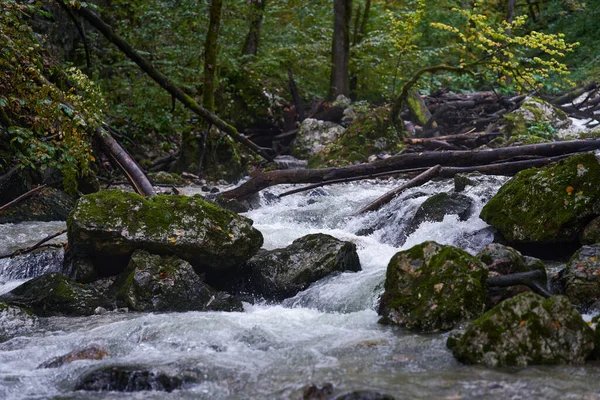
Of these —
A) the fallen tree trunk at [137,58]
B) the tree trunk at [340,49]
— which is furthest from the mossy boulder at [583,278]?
the tree trunk at [340,49]

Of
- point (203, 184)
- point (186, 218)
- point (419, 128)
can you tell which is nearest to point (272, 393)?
point (186, 218)

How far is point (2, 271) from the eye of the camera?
291 inches

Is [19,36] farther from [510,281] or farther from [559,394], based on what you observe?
[559,394]

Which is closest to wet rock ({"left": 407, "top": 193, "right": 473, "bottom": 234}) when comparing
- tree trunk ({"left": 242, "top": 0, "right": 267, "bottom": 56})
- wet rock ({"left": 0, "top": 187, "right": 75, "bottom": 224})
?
wet rock ({"left": 0, "top": 187, "right": 75, "bottom": 224})

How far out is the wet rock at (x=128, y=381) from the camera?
13.5 feet

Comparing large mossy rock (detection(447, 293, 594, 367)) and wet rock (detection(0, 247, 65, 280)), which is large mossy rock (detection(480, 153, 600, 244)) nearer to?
large mossy rock (detection(447, 293, 594, 367))

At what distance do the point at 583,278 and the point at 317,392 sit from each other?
305 centimetres

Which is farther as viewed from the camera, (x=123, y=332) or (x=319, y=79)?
(x=319, y=79)

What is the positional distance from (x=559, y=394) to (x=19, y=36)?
6.19 m

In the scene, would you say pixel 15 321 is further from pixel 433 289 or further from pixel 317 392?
pixel 433 289

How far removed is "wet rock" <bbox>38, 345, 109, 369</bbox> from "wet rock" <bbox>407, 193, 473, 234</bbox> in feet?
16.7

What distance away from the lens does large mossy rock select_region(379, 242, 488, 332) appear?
5.21 meters

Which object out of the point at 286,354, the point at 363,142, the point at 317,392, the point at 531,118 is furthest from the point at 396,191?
the point at 531,118

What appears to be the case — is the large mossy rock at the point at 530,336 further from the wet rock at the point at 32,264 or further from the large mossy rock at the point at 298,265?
the wet rock at the point at 32,264
